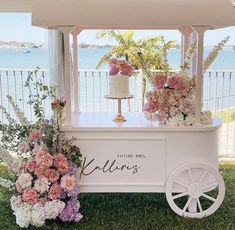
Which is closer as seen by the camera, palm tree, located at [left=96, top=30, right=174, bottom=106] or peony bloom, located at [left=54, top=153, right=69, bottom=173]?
peony bloom, located at [left=54, top=153, right=69, bottom=173]

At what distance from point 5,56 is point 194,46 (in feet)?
31.1

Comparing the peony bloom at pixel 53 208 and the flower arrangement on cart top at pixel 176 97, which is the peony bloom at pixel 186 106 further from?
the peony bloom at pixel 53 208

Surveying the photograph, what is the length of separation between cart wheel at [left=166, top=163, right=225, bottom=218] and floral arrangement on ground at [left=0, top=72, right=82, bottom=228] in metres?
0.80

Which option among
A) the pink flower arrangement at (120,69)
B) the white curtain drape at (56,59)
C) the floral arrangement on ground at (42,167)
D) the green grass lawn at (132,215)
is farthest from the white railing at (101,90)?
the floral arrangement on ground at (42,167)

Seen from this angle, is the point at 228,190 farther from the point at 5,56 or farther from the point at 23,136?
the point at 5,56

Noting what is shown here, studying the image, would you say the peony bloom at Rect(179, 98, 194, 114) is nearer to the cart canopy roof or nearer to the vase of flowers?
the vase of flowers

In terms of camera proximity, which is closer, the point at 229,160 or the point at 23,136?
the point at 23,136

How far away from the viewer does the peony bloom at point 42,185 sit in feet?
8.84

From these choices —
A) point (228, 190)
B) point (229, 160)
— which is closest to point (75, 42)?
point (228, 190)

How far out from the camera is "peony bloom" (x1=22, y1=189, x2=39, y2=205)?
2701mm

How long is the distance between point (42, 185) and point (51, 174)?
109mm

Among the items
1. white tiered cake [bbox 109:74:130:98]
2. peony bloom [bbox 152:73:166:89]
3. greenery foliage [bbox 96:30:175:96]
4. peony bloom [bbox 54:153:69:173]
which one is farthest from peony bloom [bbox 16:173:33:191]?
greenery foliage [bbox 96:30:175:96]

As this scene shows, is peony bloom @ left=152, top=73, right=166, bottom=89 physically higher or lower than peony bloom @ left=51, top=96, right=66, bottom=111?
higher

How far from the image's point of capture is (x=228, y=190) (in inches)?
141
